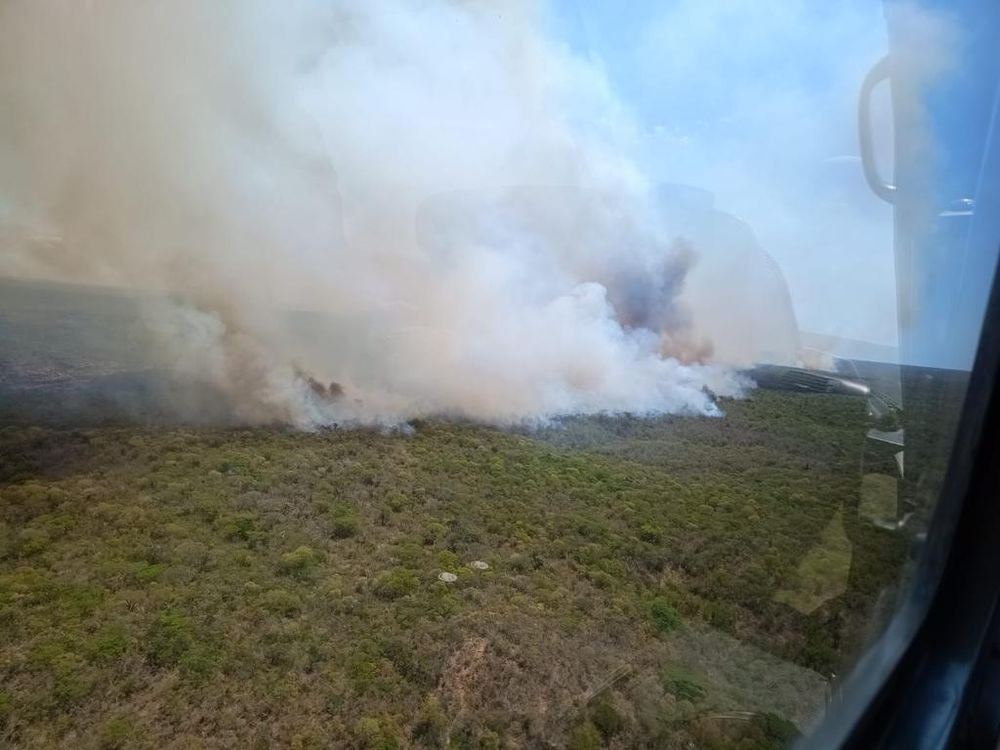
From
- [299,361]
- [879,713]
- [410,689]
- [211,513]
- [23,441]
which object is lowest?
[410,689]

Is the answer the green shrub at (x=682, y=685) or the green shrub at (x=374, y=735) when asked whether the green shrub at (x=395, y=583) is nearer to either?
the green shrub at (x=374, y=735)

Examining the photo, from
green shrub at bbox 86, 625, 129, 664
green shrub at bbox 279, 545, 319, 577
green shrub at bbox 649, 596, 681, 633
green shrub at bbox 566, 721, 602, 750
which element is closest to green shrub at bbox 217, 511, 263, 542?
green shrub at bbox 279, 545, 319, 577

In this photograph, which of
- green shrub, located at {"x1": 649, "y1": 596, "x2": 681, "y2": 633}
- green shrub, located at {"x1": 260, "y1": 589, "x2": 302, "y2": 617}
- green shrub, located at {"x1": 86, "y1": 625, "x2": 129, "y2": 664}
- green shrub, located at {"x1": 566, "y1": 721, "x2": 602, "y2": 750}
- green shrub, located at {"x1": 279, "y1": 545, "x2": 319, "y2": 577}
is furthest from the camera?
green shrub, located at {"x1": 649, "y1": 596, "x2": 681, "y2": 633}

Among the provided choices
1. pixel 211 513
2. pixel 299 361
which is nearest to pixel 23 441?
pixel 211 513

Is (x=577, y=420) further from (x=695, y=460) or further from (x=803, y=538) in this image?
(x=803, y=538)

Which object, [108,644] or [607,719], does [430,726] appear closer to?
[607,719]

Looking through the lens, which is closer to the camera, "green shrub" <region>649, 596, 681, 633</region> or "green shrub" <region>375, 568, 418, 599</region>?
"green shrub" <region>375, 568, 418, 599</region>

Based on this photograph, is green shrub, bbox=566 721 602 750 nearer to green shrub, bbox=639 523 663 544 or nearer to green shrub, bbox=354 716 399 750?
green shrub, bbox=354 716 399 750

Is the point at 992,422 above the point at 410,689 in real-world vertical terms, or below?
above

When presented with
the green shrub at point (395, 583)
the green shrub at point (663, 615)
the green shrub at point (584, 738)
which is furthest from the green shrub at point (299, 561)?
the green shrub at point (663, 615)
